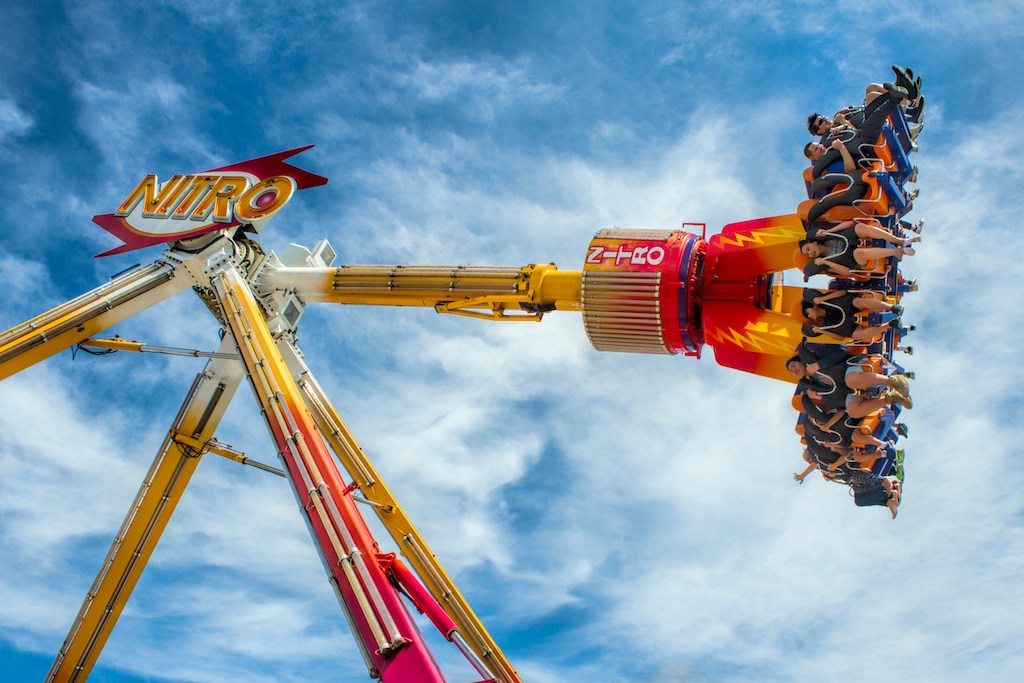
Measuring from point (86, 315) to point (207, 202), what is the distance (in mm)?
4060

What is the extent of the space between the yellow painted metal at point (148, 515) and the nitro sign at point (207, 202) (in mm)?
3026

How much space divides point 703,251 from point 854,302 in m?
3.78

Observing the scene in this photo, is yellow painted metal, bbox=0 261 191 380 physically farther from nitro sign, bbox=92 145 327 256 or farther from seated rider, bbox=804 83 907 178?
seated rider, bbox=804 83 907 178

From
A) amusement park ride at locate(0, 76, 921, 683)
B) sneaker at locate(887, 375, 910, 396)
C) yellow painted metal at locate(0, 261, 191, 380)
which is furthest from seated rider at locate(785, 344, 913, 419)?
yellow painted metal at locate(0, 261, 191, 380)

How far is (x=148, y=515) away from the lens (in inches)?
906

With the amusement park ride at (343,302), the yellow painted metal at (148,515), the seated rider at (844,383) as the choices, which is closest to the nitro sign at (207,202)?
the amusement park ride at (343,302)

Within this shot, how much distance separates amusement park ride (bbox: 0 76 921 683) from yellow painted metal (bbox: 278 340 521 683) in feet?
0.12

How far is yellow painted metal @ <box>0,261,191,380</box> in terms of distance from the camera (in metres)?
20.7

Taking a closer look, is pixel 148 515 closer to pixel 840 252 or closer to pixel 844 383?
pixel 844 383

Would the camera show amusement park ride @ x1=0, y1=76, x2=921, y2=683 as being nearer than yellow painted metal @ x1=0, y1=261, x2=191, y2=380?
Yes

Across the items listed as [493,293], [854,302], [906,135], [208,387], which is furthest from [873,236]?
[208,387]

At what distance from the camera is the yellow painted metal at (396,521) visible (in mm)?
21214

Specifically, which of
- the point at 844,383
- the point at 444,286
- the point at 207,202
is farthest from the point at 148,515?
the point at 844,383

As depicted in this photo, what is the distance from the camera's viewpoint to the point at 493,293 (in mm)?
20688
